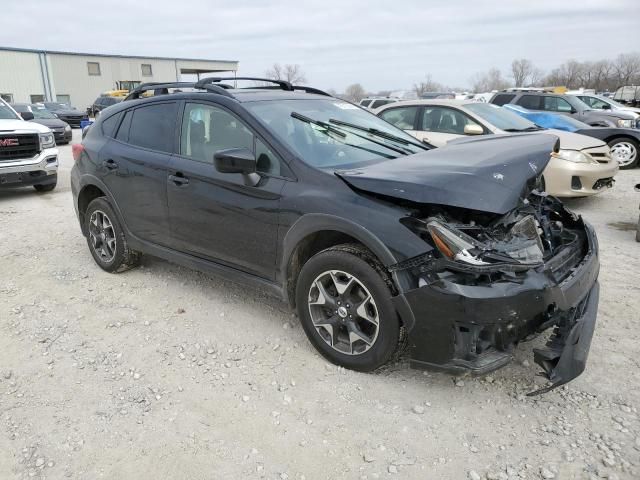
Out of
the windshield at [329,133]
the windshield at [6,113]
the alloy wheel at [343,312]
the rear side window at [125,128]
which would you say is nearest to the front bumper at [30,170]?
the windshield at [6,113]

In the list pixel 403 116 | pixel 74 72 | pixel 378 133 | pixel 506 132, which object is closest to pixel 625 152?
pixel 506 132

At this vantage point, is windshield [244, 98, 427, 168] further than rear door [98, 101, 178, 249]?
No

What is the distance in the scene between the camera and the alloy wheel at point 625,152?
10680 millimetres

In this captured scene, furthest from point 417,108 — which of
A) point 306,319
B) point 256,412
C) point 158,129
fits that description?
point 256,412

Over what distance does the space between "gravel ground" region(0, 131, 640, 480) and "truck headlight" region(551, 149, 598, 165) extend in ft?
10.6

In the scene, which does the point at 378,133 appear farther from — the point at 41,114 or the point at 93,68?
the point at 93,68

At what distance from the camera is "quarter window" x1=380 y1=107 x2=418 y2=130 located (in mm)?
8258

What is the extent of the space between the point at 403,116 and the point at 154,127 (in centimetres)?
502

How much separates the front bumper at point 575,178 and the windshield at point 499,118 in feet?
3.26

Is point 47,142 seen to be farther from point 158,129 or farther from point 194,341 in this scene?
point 194,341

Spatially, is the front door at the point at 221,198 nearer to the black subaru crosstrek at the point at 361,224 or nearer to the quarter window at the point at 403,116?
the black subaru crosstrek at the point at 361,224

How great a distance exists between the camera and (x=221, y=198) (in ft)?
12.1

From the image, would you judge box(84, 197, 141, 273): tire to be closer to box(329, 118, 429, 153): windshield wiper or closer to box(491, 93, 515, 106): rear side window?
box(329, 118, 429, 153): windshield wiper

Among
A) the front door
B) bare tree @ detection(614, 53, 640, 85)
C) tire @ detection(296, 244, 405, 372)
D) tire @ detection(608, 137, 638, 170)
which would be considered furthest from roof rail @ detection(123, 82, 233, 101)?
bare tree @ detection(614, 53, 640, 85)
